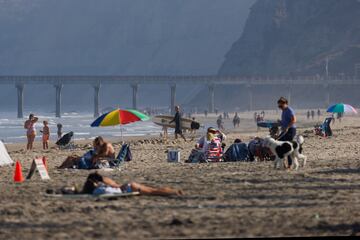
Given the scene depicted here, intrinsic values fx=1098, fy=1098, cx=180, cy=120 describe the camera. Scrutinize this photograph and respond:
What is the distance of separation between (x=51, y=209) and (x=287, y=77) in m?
97.2

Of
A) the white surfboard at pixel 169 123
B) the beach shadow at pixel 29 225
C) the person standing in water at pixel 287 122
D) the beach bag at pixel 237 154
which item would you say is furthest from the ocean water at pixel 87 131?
the beach shadow at pixel 29 225

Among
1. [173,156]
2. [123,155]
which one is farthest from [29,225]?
[173,156]

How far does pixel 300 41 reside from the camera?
117m

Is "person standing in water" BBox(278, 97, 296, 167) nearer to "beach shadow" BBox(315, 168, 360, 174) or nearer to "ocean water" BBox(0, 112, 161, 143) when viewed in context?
"beach shadow" BBox(315, 168, 360, 174)

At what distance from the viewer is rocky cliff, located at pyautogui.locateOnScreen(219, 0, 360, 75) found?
112 metres

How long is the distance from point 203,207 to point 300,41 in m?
→ 107

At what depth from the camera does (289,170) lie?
52.2 ft

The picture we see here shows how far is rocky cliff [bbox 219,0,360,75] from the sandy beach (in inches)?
3748

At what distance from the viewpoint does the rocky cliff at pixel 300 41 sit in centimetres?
11194

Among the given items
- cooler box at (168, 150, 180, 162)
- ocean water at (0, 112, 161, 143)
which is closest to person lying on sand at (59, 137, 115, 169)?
cooler box at (168, 150, 180, 162)

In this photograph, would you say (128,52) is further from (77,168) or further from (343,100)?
(77,168)

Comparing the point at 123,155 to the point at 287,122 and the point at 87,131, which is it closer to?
the point at 287,122

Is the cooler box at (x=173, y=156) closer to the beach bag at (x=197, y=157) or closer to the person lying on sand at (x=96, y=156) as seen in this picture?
the beach bag at (x=197, y=157)

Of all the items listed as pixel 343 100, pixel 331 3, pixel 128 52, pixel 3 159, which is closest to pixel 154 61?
pixel 128 52
